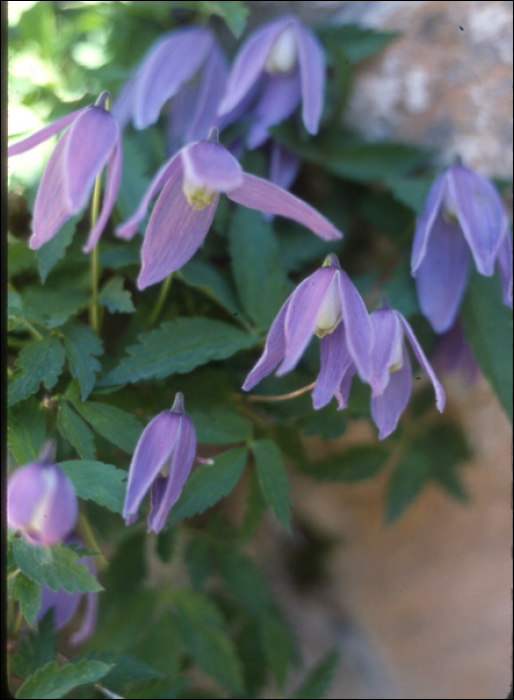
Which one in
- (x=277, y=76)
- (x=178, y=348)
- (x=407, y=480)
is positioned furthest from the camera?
(x=407, y=480)

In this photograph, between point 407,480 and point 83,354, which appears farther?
point 407,480

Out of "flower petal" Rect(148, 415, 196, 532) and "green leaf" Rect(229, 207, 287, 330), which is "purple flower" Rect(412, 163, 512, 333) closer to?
"green leaf" Rect(229, 207, 287, 330)

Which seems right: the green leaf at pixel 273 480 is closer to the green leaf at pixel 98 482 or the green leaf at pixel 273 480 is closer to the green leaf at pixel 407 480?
the green leaf at pixel 98 482

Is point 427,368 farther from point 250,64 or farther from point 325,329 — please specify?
point 250,64

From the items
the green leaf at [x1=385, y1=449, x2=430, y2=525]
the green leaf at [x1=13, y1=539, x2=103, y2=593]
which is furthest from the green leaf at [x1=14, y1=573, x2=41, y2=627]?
the green leaf at [x1=385, y1=449, x2=430, y2=525]

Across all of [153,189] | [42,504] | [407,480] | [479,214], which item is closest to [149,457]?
[42,504]

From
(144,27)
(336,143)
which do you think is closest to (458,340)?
(336,143)
